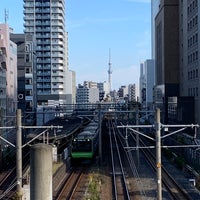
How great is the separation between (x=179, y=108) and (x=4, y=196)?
31.0m

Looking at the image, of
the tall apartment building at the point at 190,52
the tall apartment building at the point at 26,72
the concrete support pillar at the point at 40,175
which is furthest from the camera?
the tall apartment building at the point at 26,72

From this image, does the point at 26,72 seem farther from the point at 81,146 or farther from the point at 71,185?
the point at 71,185

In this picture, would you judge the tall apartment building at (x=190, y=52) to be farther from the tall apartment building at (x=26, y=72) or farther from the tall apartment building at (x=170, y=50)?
the tall apartment building at (x=26, y=72)

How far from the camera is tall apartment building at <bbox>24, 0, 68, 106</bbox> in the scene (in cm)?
11538

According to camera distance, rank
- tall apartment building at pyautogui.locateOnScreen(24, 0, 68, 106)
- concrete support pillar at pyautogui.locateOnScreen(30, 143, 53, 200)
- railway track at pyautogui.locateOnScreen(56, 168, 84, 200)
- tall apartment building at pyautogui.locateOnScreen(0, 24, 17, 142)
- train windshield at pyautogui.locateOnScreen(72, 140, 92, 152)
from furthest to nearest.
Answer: tall apartment building at pyautogui.locateOnScreen(24, 0, 68, 106) < tall apartment building at pyautogui.locateOnScreen(0, 24, 17, 142) < train windshield at pyautogui.locateOnScreen(72, 140, 92, 152) < railway track at pyautogui.locateOnScreen(56, 168, 84, 200) < concrete support pillar at pyautogui.locateOnScreen(30, 143, 53, 200)

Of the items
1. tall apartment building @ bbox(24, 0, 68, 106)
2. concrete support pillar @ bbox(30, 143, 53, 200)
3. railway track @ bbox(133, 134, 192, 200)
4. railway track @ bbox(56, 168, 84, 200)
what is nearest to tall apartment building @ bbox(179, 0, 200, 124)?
railway track @ bbox(133, 134, 192, 200)

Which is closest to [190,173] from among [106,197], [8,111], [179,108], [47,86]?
[106,197]

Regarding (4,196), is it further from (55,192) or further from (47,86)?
(47,86)

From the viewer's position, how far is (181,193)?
24875 millimetres

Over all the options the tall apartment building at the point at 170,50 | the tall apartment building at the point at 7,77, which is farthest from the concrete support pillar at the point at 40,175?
the tall apartment building at the point at 170,50

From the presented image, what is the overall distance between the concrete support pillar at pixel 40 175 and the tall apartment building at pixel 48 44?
10489cm

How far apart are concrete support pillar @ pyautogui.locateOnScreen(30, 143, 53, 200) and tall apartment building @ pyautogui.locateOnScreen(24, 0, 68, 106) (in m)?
105

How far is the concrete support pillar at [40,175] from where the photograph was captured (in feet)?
30.2

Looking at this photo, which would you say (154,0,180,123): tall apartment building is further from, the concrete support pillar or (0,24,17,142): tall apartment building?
the concrete support pillar
